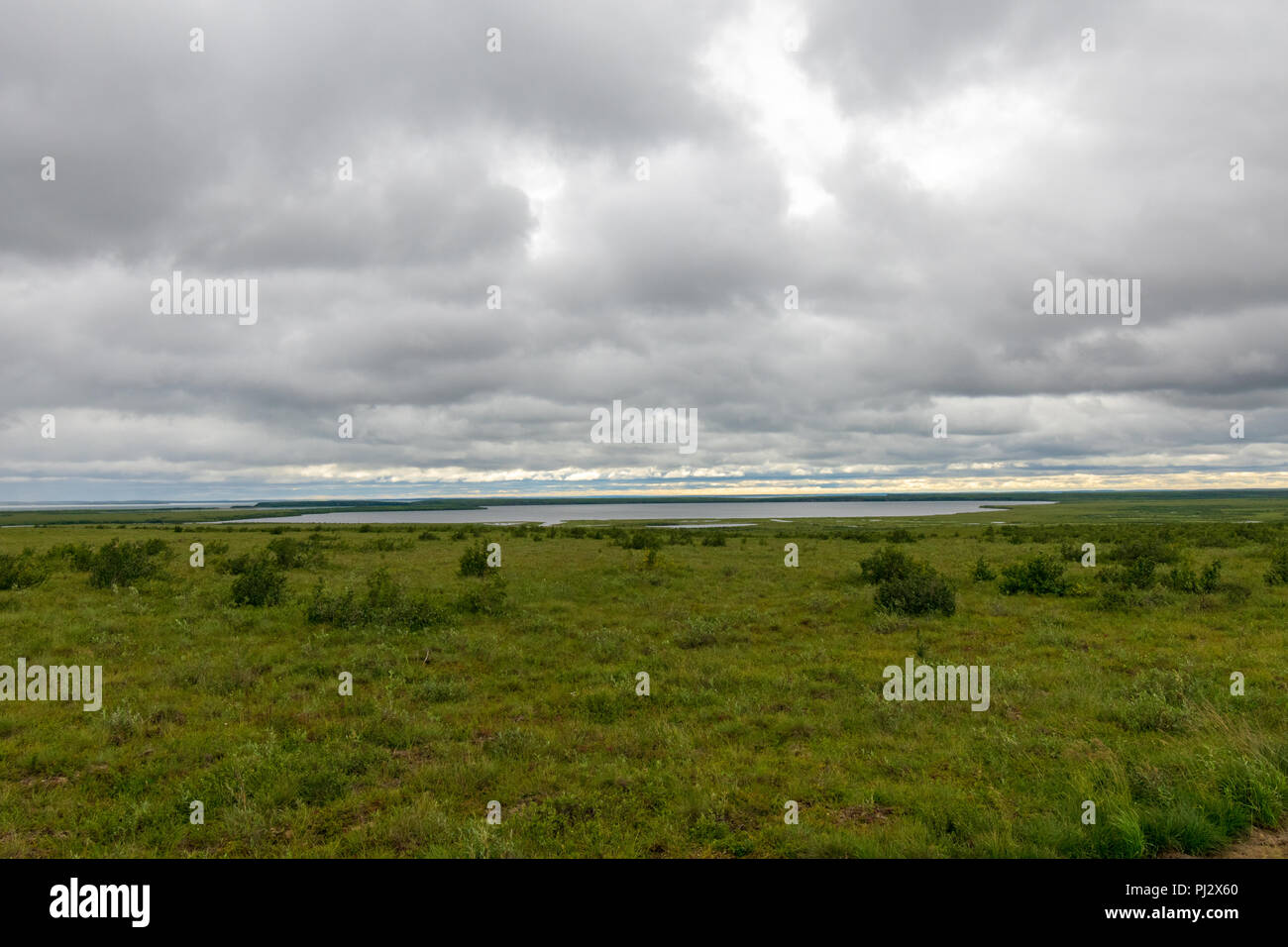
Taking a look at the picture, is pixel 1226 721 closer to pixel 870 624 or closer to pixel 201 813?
pixel 870 624

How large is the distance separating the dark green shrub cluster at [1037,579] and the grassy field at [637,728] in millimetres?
564

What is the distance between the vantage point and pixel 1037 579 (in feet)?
80.7

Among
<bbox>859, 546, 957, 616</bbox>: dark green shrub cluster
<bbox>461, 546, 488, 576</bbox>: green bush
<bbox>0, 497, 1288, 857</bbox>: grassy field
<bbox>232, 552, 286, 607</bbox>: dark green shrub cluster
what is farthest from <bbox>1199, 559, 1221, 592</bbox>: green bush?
<bbox>232, 552, 286, 607</bbox>: dark green shrub cluster

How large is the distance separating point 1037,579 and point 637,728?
2091 cm

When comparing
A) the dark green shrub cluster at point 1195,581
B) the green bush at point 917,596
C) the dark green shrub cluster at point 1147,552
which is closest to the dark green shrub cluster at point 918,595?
the green bush at point 917,596

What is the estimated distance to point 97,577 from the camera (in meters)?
25.9

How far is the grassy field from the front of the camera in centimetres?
724

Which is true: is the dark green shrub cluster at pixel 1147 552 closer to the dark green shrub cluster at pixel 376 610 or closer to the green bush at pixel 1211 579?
the green bush at pixel 1211 579

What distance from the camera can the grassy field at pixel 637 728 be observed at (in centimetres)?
724

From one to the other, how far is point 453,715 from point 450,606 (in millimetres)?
10227

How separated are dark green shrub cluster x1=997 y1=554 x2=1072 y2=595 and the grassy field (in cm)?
56
